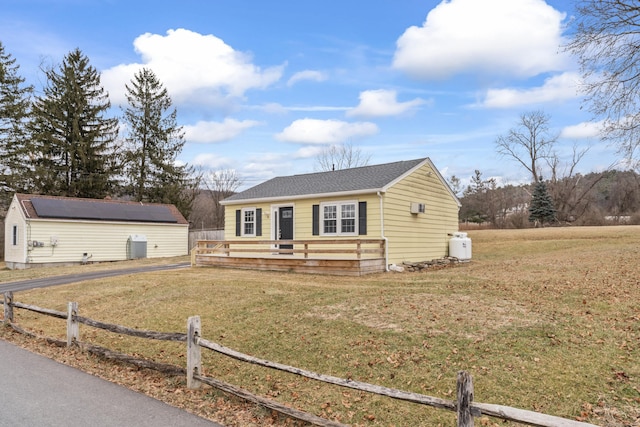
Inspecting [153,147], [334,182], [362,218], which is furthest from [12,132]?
[362,218]

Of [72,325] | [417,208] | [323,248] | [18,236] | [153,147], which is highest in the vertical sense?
[153,147]

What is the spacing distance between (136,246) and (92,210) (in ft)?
10.9

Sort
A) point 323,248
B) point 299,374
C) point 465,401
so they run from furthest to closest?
point 323,248, point 299,374, point 465,401

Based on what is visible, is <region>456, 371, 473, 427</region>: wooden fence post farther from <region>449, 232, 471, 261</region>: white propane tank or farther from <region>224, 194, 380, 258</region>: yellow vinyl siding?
<region>449, 232, 471, 261</region>: white propane tank

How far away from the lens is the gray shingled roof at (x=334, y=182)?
53.8 feet

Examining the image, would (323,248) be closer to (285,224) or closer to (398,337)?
(285,224)

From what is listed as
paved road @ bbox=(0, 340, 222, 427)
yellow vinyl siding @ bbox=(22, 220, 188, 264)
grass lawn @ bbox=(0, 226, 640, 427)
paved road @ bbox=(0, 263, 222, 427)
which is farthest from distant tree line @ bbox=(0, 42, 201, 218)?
paved road @ bbox=(0, 340, 222, 427)

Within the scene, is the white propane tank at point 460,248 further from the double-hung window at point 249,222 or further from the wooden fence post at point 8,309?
the wooden fence post at point 8,309

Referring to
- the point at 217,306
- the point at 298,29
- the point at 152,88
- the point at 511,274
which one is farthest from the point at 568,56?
the point at 152,88

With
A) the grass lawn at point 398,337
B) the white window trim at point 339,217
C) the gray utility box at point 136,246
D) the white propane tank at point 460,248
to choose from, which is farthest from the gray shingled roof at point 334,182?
the gray utility box at point 136,246

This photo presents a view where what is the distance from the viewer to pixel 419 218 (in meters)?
17.9

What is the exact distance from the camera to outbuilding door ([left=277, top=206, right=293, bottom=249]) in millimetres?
17938

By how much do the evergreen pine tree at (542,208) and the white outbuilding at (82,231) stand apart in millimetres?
31667

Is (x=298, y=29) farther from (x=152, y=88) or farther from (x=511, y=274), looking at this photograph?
(x=152, y=88)
